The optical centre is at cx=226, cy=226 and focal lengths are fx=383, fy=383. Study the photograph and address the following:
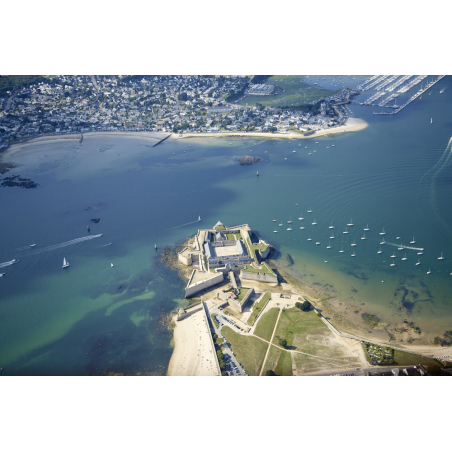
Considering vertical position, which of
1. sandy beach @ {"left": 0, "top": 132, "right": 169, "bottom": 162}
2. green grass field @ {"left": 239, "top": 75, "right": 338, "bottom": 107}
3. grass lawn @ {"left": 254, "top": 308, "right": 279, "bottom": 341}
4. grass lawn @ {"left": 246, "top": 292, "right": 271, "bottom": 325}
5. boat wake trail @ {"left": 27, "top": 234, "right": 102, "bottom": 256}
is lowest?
grass lawn @ {"left": 254, "top": 308, "right": 279, "bottom": 341}

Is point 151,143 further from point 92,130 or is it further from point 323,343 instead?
point 323,343

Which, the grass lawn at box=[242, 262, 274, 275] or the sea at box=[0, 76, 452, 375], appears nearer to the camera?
the sea at box=[0, 76, 452, 375]

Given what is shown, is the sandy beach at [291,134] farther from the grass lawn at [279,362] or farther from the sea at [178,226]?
the grass lawn at [279,362]

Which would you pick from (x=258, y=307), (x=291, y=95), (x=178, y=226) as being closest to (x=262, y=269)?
(x=258, y=307)

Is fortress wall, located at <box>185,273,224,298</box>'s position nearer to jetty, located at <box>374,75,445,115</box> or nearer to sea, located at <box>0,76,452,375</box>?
sea, located at <box>0,76,452,375</box>

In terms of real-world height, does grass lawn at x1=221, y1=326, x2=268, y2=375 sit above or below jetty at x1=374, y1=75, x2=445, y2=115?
below

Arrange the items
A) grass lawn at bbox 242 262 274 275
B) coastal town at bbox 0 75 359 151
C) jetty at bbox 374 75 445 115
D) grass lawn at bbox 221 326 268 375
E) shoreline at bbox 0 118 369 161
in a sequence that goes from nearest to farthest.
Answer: grass lawn at bbox 221 326 268 375 < grass lawn at bbox 242 262 274 275 < shoreline at bbox 0 118 369 161 < coastal town at bbox 0 75 359 151 < jetty at bbox 374 75 445 115

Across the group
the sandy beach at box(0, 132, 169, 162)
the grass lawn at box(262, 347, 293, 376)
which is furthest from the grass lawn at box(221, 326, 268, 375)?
the sandy beach at box(0, 132, 169, 162)
